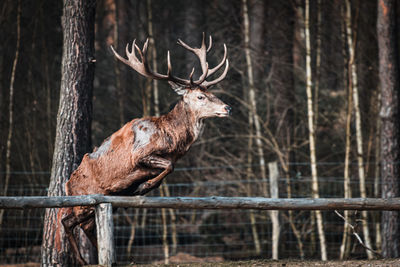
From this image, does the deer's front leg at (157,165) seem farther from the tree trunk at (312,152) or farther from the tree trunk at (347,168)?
the tree trunk at (347,168)

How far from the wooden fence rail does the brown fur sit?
0.29m

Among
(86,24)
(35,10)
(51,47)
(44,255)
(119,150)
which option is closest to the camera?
(119,150)

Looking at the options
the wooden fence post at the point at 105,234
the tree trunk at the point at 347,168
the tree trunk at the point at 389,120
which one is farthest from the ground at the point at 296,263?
the tree trunk at the point at 347,168

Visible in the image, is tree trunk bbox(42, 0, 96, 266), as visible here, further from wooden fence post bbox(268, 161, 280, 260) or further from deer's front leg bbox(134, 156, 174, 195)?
wooden fence post bbox(268, 161, 280, 260)

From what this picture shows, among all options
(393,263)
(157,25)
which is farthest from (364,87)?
(393,263)

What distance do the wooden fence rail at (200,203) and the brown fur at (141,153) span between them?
0.29 meters

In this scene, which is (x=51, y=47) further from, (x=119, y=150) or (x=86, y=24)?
(x=119, y=150)

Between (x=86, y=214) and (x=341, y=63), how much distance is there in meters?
7.17

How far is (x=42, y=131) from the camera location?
11.2 meters

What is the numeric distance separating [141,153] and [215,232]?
6.93 meters

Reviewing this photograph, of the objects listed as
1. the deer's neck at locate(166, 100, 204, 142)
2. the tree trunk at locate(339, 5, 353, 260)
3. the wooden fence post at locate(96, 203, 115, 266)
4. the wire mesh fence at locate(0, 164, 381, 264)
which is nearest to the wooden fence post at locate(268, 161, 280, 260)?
the wire mesh fence at locate(0, 164, 381, 264)

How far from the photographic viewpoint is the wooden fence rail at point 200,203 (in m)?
5.04

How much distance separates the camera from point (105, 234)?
17.5 feet

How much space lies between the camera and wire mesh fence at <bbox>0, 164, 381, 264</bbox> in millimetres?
9828
